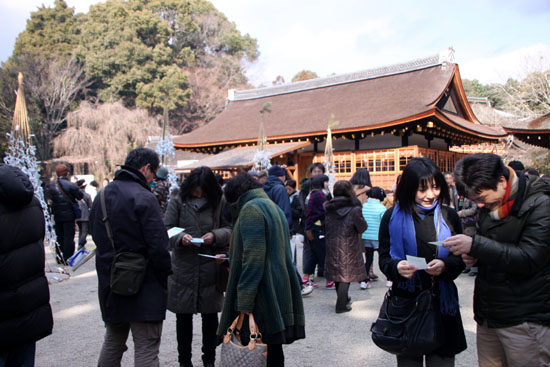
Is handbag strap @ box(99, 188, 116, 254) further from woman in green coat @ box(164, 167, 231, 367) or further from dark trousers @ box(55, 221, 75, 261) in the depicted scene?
dark trousers @ box(55, 221, 75, 261)

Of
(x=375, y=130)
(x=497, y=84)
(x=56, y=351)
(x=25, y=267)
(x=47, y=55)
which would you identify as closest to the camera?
(x=25, y=267)

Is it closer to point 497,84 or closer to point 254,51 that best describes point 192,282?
point 497,84

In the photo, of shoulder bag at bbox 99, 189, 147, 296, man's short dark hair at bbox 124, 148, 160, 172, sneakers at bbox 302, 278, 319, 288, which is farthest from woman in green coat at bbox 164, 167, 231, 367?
sneakers at bbox 302, 278, 319, 288

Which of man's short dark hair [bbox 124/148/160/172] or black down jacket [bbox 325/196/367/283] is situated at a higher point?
man's short dark hair [bbox 124/148/160/172]

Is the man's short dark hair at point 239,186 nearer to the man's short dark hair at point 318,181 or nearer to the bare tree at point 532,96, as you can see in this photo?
the man's short dark hair at point 318,181

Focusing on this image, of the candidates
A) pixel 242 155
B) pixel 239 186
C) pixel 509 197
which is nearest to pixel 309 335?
pixel 239 186

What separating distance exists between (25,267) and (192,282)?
4.22 feet

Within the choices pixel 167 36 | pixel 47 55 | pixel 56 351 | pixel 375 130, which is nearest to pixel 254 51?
pixel 167 36

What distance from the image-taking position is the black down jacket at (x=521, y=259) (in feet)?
6.64

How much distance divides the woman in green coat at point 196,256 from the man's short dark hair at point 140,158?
0.58 metres

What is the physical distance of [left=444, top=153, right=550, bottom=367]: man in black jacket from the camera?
80.2 inches

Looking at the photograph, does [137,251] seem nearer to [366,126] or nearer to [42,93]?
[366,126]

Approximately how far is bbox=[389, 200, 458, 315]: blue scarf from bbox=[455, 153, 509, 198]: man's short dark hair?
254mm

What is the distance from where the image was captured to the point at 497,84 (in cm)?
2306
